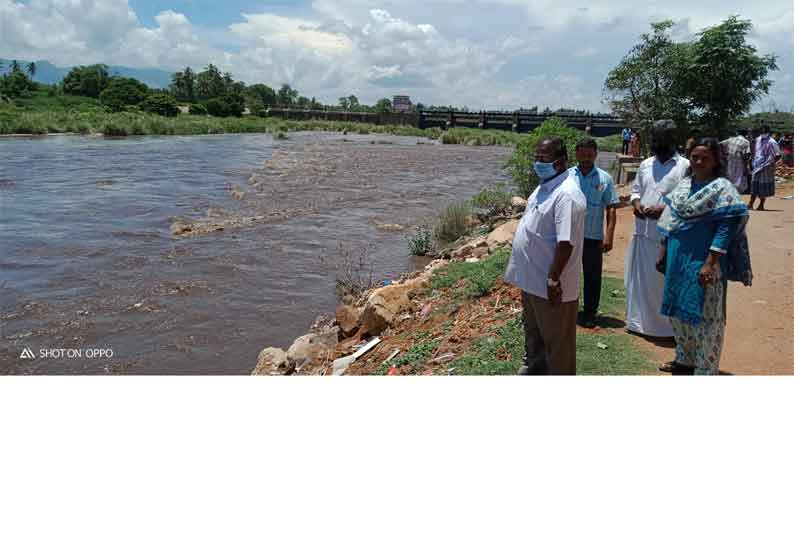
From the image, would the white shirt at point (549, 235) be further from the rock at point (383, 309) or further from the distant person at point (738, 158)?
the distant person at point (738, 158)

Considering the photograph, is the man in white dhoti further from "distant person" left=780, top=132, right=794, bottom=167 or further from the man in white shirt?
"distant person" left=780, top=132, right=794, bottom=167

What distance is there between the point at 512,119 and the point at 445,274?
4147 centimetres

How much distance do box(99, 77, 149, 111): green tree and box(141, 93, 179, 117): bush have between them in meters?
0.93

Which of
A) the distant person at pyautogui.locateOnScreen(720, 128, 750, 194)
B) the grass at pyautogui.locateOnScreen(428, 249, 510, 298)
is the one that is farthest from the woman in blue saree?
the distant person at pyautogui.locateOnScreen(720, 128, 750, 194)

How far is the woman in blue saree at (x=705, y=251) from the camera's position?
3416 mm

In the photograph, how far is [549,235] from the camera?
3375 millimetres

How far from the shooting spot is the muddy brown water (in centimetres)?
634

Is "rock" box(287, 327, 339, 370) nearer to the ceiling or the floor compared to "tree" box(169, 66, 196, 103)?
nearer to the floor

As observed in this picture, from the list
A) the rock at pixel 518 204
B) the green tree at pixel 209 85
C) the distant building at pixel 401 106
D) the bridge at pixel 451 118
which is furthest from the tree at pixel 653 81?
the green tree at pixel 209 85

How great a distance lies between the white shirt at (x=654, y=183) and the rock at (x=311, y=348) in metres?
2.90

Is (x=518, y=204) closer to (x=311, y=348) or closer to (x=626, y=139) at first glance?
(x=311, y=348)
